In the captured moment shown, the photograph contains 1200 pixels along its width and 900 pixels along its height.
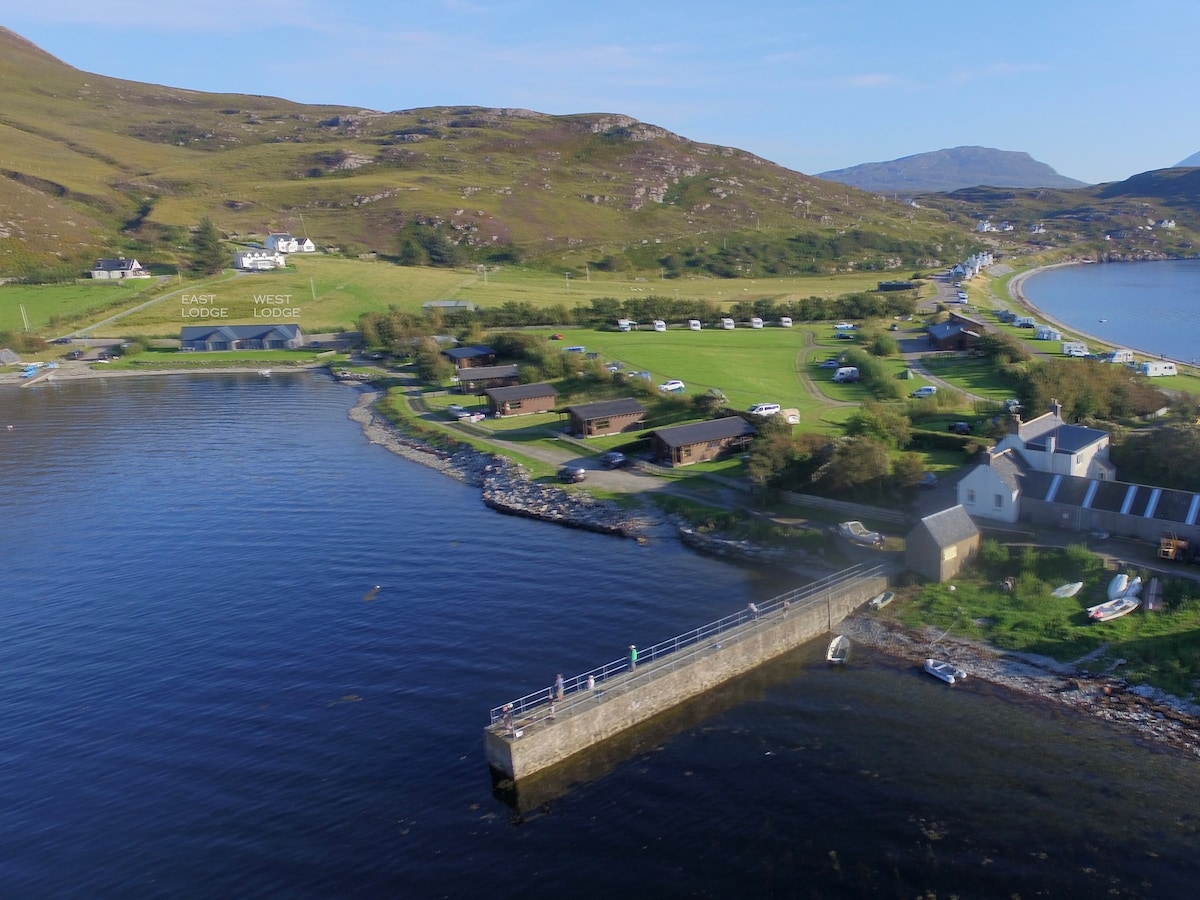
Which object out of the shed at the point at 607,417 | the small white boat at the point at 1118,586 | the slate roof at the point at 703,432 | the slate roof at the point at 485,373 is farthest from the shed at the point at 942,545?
the slate roof at the point at 485,373

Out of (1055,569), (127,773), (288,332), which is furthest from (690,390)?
(288,332)

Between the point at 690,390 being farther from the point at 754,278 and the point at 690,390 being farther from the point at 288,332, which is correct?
the point at 754,278

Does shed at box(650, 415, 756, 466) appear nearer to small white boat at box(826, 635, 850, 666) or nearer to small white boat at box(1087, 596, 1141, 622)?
small white boat at box(826, 635, 850, 666)

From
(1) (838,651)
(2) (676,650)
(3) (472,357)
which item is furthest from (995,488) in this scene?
(3) (472,357)

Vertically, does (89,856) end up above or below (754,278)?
below

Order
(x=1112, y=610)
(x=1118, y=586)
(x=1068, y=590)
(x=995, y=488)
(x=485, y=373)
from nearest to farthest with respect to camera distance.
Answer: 1. (x=1112, y=610)
2. (x=1118, y=586)
3. (x=1068, y=590)
4. (x=995, y=488)
5. (x=485, y=373)

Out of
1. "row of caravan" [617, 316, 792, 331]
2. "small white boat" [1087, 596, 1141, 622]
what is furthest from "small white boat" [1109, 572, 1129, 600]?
"row of caravan" [617, 316, 792, 331]

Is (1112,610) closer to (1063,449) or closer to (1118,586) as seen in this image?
(1118,586)
